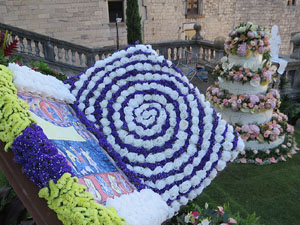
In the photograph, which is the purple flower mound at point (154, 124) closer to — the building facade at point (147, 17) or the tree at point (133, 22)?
the tree at point (133, 22)

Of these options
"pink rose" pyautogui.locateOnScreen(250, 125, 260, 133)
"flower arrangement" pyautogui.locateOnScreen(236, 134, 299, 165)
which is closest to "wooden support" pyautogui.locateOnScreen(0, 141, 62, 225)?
"flower arrangement" pyautogui.locateOnScreen(236, 134, 299, 165)

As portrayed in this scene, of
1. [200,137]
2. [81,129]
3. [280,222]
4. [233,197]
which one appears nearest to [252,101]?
[233,197]

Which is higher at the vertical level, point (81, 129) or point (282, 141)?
point (81, 129)

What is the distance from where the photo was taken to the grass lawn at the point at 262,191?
373 cm

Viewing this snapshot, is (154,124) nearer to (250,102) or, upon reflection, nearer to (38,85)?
(38,85)

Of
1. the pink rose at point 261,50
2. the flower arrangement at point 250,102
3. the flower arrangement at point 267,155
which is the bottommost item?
the flower arrangement at point 267,155

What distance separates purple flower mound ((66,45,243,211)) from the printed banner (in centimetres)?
7

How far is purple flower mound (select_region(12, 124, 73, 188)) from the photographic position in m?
1.26

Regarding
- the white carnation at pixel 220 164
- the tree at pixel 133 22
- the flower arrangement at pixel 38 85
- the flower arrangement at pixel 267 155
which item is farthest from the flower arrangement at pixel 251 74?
the tree at pixel 133 22

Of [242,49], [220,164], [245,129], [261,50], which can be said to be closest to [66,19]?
[242,49]

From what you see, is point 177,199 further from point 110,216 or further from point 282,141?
point 282,141

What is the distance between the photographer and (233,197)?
4.08m

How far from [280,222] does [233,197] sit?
2.26ft

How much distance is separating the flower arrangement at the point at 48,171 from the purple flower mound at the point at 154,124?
51cm
